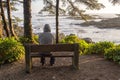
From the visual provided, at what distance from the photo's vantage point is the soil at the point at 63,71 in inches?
359

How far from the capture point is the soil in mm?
9125

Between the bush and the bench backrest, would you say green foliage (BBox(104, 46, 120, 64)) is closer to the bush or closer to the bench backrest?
the bench backrest

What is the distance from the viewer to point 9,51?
11164 mm

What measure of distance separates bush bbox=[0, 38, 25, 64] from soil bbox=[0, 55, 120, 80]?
0.25m

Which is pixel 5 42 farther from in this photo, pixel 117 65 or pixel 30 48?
pixel 117 65

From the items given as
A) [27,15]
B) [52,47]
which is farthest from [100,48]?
[52,47]

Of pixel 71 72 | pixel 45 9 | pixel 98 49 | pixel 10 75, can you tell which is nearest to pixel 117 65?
pixel 71 72

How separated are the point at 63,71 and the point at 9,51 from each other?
2.67 meters

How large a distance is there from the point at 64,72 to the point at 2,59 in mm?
2821

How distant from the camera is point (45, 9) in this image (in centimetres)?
1942

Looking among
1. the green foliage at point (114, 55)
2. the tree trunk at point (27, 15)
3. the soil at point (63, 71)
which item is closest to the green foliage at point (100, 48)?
the green foliage at point (114, 55)

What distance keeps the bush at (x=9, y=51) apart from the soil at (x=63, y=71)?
0.25 metres

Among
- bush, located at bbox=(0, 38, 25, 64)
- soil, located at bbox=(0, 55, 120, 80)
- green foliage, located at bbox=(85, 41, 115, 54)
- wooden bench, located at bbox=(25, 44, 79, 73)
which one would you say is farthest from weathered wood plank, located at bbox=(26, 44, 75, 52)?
green foliage, located at bbox=(85, 41, 115, 54)

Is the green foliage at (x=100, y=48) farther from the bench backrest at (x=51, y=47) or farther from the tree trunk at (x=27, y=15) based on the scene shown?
the bench backrest at (x=51, y=47)
